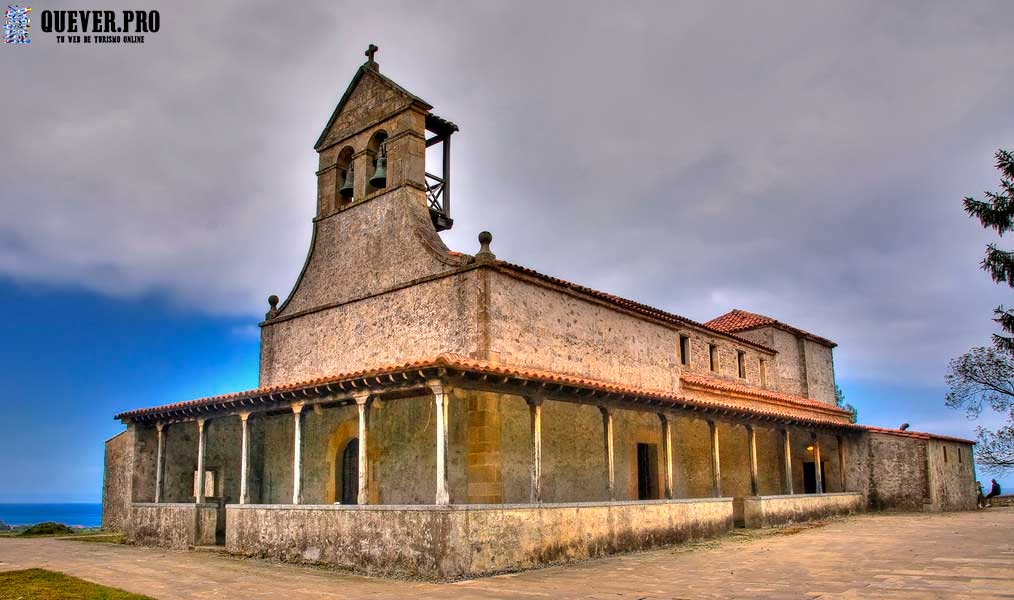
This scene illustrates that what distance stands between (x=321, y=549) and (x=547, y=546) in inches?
168

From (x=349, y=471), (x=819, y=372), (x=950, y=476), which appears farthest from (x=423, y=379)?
(x=819, y=372)

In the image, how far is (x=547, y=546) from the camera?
13906mm

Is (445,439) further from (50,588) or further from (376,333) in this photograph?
(50,588)

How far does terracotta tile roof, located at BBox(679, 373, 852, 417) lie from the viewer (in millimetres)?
25059

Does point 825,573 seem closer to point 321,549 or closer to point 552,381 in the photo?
point 552,381

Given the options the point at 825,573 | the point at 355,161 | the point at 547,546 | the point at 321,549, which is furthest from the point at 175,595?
the point at 355,161

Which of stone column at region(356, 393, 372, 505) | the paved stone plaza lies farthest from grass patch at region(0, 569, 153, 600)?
stone column at region(356, 393, 372, 505)

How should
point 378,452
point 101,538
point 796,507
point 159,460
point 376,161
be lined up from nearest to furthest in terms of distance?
point 378,452
point 159,460
point 376,161
point 101,538
point 796,507

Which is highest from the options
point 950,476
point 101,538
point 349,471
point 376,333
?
point 376,333

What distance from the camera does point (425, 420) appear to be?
665 inches

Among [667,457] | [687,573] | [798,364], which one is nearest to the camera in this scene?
[687,573]

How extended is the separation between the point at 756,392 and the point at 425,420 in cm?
1564

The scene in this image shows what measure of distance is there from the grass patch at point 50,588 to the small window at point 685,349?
1870 cm

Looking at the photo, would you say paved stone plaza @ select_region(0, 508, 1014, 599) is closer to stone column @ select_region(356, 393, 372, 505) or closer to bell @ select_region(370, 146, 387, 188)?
stone column @ select_region(356, 393, 372, 505)
